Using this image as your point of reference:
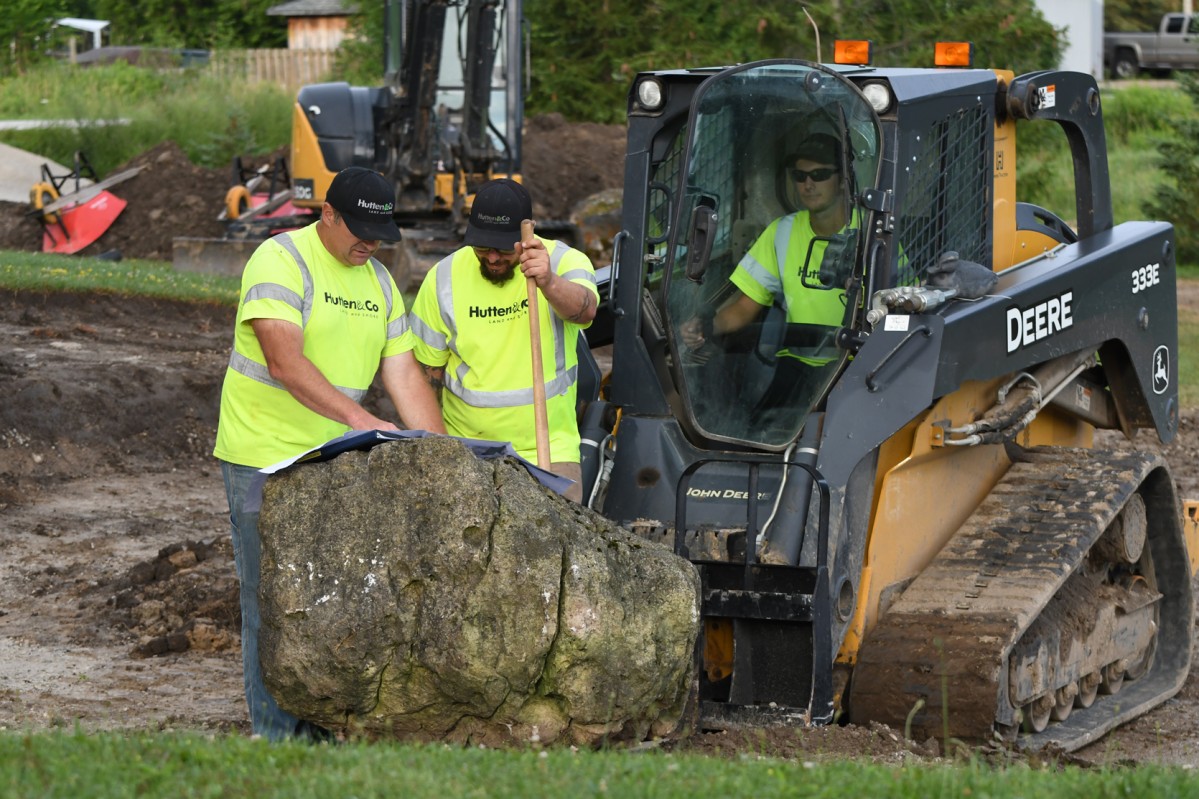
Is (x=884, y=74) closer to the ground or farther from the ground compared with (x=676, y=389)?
farther from the ground

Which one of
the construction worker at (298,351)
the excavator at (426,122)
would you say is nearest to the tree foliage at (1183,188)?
the excavator at (426,122)

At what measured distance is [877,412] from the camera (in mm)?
6027

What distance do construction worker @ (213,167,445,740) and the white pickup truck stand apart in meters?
41.1

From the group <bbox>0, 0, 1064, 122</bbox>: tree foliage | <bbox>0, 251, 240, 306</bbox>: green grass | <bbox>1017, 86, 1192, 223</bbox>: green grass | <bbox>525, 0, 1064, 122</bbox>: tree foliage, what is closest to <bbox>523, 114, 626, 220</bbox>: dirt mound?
<bbox>0, 0, 1064, 122</bbox>: tree foliage

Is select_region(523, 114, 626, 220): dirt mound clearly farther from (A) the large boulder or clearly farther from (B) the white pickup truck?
(B) the white pickup truck

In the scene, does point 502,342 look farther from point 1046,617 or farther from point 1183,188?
point 1183,188

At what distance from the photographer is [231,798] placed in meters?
4.14

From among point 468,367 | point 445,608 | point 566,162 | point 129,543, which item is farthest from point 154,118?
point 445,608

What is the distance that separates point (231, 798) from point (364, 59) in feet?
106

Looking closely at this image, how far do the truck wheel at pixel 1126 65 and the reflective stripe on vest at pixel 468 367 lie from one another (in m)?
40.8

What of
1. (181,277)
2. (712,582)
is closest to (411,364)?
(712,582)

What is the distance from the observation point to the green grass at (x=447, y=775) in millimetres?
4215

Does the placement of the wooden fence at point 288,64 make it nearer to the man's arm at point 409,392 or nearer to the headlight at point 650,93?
the headlight at point 650,93

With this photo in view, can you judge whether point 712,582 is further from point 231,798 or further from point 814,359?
point 231,798
